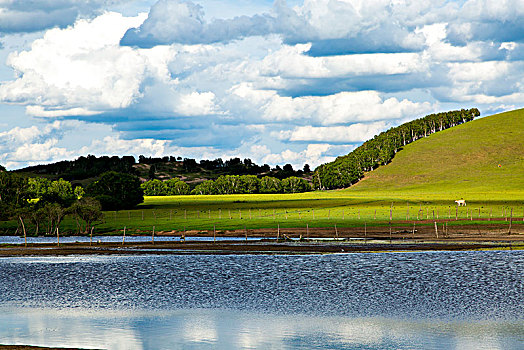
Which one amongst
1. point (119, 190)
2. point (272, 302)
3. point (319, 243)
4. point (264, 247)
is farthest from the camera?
point (119, 190)

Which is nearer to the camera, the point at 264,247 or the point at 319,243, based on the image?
the point at 264,247

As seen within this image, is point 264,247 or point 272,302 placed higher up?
point 264,247

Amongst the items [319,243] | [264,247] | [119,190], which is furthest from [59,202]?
[319,243]

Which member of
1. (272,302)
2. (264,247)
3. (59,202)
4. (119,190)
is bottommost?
(272,302)

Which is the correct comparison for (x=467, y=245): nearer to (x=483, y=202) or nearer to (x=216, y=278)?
(x=216, y=278)

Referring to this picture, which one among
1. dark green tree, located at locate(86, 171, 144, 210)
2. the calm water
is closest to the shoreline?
the calm water

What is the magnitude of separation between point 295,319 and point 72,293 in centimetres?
1938

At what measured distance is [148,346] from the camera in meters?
31.0

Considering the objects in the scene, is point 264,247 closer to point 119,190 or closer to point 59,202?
point 59,202

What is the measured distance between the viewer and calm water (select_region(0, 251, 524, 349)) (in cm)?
3294

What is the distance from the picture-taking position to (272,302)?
45562 millimetres

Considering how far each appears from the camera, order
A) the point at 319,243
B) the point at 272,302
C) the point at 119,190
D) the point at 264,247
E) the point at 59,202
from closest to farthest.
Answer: the point at 272,302, the point at 264,247, the point at 319,243, the point at 59,202, the point at 119,190

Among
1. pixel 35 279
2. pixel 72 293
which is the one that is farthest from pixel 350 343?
pixel 35 279

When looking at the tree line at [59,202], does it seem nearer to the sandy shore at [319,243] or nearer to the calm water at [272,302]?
the sandy shore at [319,243]
